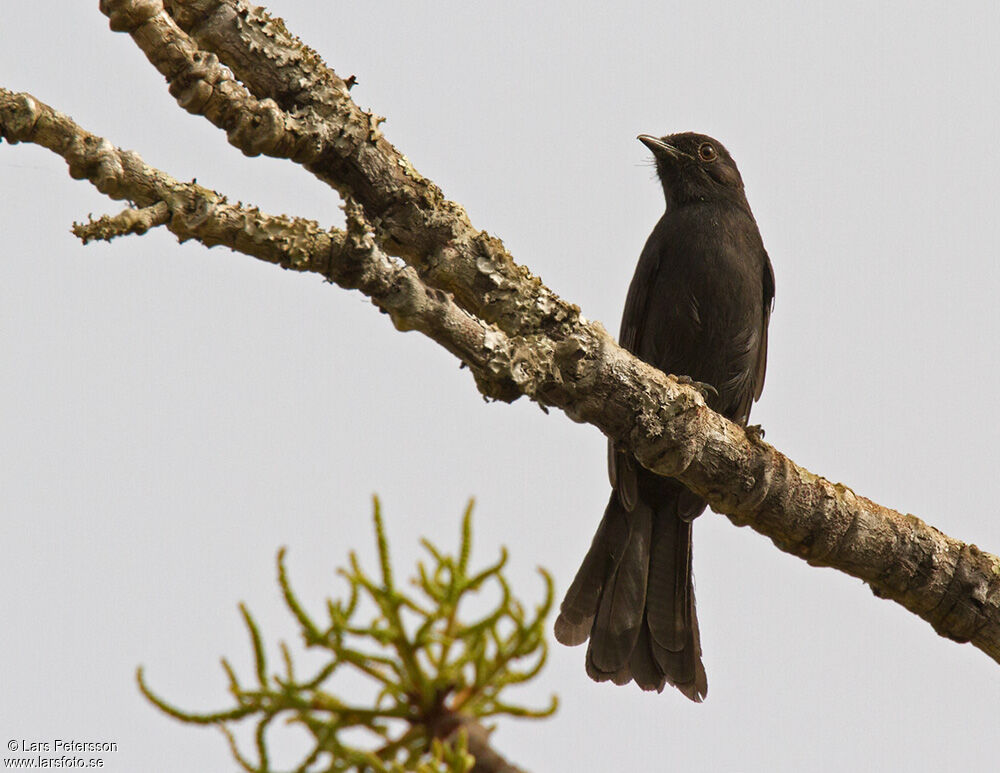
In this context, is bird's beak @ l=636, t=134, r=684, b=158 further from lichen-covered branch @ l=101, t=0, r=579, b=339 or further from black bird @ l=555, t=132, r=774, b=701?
lichen-covered branch @ l=101, t=0, r=579, b=339

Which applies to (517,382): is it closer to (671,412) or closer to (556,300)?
(556,300)

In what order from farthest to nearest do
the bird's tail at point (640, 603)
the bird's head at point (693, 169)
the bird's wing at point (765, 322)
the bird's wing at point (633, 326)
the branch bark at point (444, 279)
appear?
the bird's head at point (693, 169) < the bird's wing at point (765, 322) < the bird's wing at point (633, 326) < the bird's tail at point (640, 603) < the branch bark at point (444, 279)

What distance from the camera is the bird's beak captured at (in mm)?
7324

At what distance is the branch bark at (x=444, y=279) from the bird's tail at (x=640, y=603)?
161cm

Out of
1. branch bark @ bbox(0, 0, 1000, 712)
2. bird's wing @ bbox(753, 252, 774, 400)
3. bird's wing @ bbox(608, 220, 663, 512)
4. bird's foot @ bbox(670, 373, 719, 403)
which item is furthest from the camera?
bird's wing @ bbox(753, 252, 774, 400)

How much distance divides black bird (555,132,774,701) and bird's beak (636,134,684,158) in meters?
0.59

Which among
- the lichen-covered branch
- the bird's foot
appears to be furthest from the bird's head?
the lichen-covered branch

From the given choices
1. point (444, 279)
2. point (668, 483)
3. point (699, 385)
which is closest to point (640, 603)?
point (668, 483)

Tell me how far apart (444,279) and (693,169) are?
12.2 feet

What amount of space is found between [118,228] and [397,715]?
5.17ft

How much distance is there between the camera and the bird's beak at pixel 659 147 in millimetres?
7324

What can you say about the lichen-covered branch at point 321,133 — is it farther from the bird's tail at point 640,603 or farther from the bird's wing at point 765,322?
the bird's wing at point 765,322

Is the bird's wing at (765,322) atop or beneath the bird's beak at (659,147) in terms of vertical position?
beneath

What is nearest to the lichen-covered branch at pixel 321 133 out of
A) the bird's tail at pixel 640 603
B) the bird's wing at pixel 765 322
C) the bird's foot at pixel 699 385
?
the bird's foot at pixel 699 385
